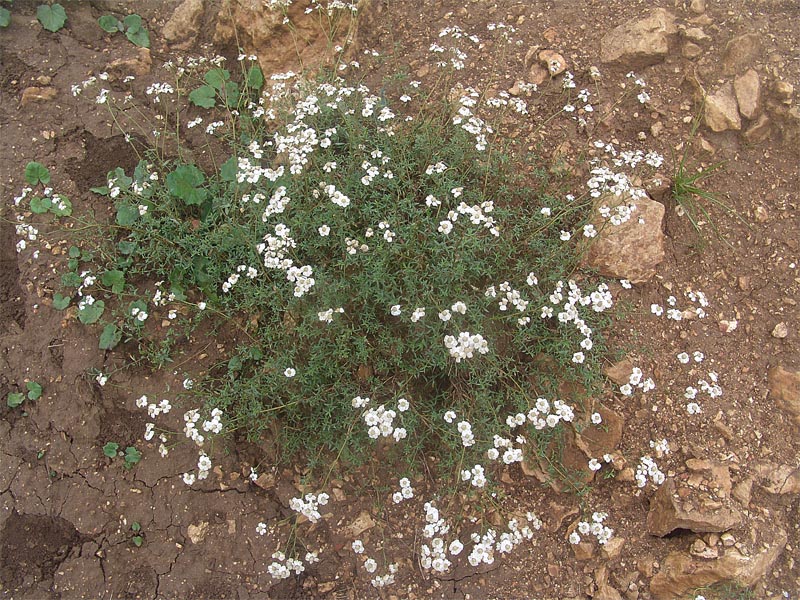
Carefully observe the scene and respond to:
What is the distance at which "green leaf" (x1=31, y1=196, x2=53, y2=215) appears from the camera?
4.53 metres

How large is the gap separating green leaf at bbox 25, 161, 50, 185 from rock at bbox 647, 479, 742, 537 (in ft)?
16.9

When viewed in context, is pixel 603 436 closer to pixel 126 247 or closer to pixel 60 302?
pixel 126 247

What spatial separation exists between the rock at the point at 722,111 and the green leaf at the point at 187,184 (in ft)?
13.5

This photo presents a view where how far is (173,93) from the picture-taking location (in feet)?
17.4

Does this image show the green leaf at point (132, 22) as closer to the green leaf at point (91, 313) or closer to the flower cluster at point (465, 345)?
the green leaf at point (91, 313)

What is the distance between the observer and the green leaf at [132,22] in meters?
5.54

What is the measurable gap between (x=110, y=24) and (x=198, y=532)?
181 inches

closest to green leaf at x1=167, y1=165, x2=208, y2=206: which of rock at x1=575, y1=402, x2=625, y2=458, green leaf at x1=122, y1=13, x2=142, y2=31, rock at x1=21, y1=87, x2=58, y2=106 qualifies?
rock at x1=21, y1=87, x2=58, y2=106

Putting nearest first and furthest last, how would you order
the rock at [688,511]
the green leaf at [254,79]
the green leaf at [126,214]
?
the rock at [688,511] < the green leaf at [126,214] < the green leaf at [254,79]

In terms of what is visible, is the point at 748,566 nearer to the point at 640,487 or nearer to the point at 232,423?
the point at 640,487

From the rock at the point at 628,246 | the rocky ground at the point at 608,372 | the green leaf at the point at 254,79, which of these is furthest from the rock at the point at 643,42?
the green leaf at the point at 254,79

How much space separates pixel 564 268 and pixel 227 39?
3823mm

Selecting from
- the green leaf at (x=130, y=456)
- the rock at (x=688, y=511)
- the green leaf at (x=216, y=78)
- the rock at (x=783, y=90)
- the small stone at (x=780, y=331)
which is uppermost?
the green leaf at (x=216, y=78)

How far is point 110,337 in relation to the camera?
4.28 meters
